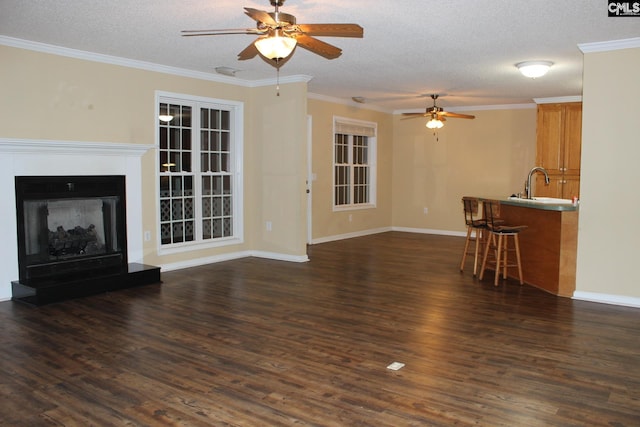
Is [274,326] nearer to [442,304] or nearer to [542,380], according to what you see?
[442,304]

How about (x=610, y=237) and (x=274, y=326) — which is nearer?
(x=274, y=326)

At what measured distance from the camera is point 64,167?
5434 millimetres

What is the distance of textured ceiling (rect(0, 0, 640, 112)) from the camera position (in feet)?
13.4

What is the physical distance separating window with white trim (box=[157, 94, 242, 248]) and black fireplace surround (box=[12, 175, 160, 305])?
2.32 ft

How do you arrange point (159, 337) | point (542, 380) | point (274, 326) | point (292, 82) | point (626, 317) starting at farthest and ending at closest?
point (292, 82) → point (626, 317) → point (274, 326) → point (159, 337) → point (542, 380)

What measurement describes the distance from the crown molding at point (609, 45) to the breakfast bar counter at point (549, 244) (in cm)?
149

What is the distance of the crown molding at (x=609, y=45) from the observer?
4.84 metres

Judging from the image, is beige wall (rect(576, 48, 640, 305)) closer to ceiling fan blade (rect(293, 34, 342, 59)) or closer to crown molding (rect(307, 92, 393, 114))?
ceiling fan blade (rect(293, 34, 342, 59))

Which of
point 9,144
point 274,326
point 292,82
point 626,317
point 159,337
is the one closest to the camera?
point 159,337

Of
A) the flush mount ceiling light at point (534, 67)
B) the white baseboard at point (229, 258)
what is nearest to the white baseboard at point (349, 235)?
the white baseboard at point (229, 258)

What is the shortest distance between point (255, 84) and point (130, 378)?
509 cm

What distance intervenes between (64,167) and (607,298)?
546cm

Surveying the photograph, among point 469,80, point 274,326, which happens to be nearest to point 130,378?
point 274,326

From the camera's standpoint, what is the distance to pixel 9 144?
16.3 ft
